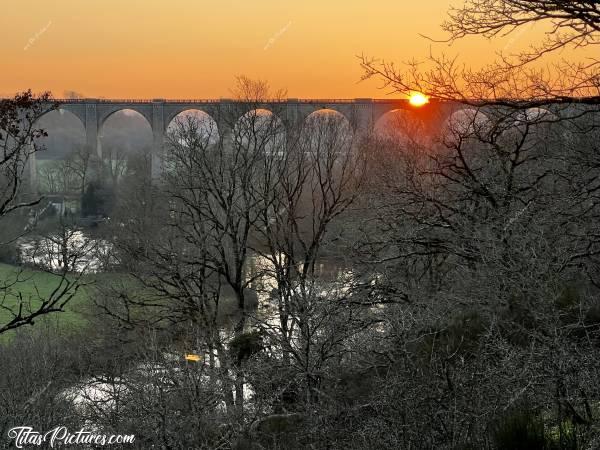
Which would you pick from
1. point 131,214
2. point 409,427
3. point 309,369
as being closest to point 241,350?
point 309,369

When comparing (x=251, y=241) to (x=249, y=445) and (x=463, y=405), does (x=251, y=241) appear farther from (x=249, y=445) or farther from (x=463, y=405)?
(x=463, y=405)

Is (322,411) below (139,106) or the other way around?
below

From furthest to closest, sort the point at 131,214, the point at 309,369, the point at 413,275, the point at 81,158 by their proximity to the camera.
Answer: the point at 81,158 → the point at 131,214 → the point at 413,275 → the point at 309,369

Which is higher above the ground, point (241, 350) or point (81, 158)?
point (81, 158)

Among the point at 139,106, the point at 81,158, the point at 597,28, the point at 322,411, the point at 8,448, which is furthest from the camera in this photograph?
the point at 139,106

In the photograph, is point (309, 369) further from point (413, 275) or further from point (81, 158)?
point (81, 158)

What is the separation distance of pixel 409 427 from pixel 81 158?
170ft

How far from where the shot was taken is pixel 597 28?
213 inches

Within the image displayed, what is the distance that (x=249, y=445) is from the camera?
7617 millimetres

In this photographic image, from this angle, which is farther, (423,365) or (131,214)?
(131,214)

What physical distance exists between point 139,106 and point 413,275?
63.3 meters

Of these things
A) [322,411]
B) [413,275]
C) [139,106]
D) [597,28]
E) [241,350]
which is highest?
[139,106]

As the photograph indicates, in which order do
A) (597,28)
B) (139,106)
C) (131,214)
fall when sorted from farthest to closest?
(139,106) < (131,214) < (597,28)

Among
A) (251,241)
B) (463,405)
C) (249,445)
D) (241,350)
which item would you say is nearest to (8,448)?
(249,445)
